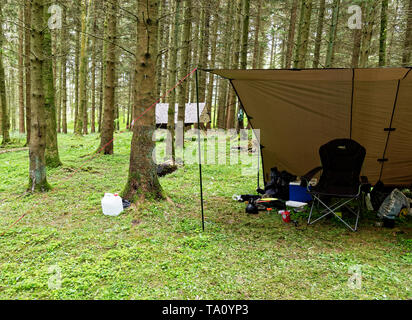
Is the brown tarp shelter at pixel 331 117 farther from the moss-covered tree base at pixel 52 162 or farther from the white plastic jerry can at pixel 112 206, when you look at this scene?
the moss-covered tree base at pixel 52 162

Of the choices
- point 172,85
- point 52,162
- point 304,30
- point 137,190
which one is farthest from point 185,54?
point 137,190

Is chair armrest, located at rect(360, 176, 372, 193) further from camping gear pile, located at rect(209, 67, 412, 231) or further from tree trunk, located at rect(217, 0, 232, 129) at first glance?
tree trunk, located at rect(217, 0, 232, 129)

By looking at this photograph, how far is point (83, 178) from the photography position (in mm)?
6023

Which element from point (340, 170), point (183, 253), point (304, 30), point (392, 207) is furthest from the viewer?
point (304, 30)

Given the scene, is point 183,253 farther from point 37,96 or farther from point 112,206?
point 37,96

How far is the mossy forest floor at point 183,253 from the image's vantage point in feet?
7.89

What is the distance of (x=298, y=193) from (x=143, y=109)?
3.10 metres

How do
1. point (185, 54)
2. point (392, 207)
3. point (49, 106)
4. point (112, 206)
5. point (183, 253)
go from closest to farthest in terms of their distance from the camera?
point (183, 253)
point (112, 206)
point (392, 207)
point (49, 106)
point (185, 54)

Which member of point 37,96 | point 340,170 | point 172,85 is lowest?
point 340,170

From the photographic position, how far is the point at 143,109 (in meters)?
4.34

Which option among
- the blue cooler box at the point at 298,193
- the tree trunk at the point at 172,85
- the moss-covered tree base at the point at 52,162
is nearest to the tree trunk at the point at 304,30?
the tree trunk at the point at 172,85

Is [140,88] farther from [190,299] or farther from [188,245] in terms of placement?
[190,299]

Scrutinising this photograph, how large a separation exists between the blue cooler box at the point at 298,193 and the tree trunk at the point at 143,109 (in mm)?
2562
